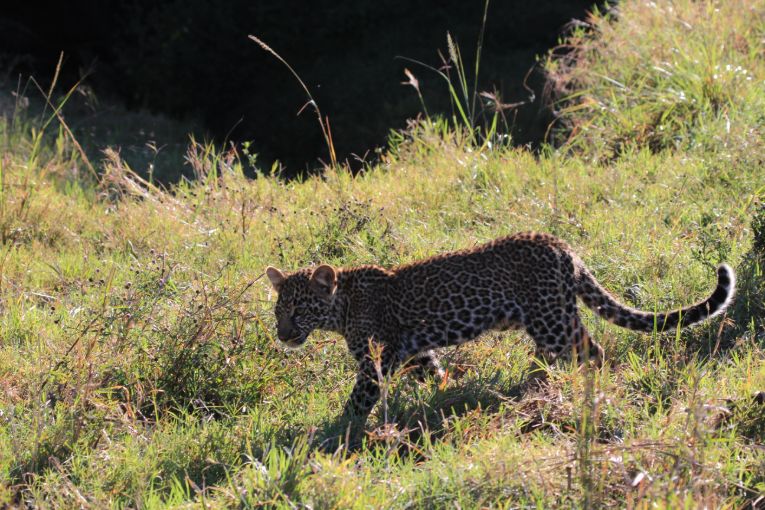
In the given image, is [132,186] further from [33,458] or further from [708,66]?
[708,66]

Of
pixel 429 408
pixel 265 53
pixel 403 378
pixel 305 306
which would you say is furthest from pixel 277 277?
pixel 265 53

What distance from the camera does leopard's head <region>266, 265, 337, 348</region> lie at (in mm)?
6484

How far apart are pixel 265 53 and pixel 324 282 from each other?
10505 mm

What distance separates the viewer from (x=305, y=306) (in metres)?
6.51

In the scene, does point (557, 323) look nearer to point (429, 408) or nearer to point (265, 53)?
point (429, 408)

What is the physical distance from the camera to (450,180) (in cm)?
932

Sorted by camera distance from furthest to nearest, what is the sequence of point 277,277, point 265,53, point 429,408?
point 265,53, point 277,277, point 429,408

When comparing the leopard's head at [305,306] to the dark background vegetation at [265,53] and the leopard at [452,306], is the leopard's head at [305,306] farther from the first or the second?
the dark background vegetation at [265,53]

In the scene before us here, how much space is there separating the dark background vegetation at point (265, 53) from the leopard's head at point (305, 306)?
27.8 feet

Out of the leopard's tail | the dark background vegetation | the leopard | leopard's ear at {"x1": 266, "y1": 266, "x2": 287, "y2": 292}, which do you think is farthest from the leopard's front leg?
the dark background vegetation

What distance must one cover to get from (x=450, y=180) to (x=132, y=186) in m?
2.69

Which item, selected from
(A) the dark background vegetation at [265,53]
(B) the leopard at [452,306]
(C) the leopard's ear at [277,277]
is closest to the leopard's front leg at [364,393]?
(B) the leopard at [452,306]

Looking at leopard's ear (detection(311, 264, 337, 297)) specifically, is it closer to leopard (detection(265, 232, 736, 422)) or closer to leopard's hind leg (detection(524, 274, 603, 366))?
leopard (detection(265, 232, 736, 422))

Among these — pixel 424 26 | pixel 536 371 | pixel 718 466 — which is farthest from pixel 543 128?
pixel 718 466
